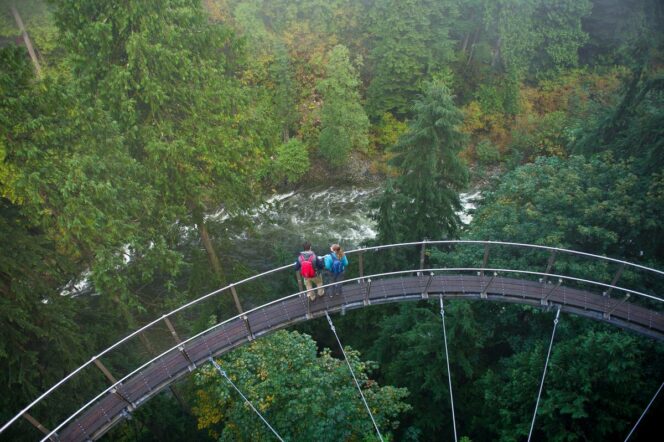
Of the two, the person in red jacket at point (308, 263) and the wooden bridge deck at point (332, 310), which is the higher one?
the person in red jacket at point (308, 263)

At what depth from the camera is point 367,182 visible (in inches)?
1265

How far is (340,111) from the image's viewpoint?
2922 centimetres

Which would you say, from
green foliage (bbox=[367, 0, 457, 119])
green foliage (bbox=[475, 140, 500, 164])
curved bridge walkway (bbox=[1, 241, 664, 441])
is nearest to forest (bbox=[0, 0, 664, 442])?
curved bridge walkway (bbox=[1, 241, 664, 441])

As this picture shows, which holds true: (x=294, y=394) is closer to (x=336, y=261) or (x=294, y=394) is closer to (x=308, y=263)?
(x=308, y=263)

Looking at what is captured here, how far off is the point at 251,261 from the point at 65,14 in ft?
47.8

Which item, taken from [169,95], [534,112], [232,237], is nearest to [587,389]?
[169,95]

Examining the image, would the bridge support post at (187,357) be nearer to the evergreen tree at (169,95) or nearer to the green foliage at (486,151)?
the evergreen tree at (169,95)

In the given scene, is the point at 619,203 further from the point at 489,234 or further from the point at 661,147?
the point at 489,234

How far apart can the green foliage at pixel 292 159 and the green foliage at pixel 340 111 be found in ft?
4.83

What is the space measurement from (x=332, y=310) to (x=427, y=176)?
25.7 ft

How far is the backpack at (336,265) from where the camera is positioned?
1147cm

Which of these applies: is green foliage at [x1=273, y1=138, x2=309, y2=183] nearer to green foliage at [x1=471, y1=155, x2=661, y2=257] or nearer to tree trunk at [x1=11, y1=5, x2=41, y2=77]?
green foliage at [x1=471, y1=155, x2=661, y2=257]

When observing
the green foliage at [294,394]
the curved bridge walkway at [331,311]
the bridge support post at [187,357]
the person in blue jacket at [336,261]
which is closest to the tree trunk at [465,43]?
the curved bridge walkway at [331,311]

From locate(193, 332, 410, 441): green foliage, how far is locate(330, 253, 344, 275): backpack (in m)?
2.63
